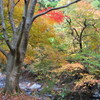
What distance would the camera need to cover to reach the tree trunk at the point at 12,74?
638 cm

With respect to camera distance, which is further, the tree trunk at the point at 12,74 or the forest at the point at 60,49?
the forest at the point at 60,49

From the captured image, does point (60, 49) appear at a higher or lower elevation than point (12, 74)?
higher

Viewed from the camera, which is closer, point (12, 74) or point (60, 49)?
point (12, 74)

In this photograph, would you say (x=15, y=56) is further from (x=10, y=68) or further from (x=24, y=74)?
(x=24, y=74)

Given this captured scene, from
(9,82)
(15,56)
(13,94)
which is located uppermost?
(15,56)

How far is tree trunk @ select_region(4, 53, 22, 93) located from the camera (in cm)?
638

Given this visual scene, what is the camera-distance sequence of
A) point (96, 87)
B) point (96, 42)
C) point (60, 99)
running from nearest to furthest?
point (60, 99) → point (96, 42) → point (96, 87)

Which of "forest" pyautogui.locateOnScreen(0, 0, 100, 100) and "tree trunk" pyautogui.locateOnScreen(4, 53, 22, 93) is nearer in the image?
"tree trunk" pyautogui.locateOnScreen(4, 53, 22, 93)

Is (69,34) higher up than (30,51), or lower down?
higher up

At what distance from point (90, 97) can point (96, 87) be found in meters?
1.23

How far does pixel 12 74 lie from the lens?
645 centimetres

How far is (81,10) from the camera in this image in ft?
28.2

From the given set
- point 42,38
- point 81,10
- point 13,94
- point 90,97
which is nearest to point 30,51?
point 42,38

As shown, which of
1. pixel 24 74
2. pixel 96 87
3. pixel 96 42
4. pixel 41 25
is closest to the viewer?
pixel 41 25
